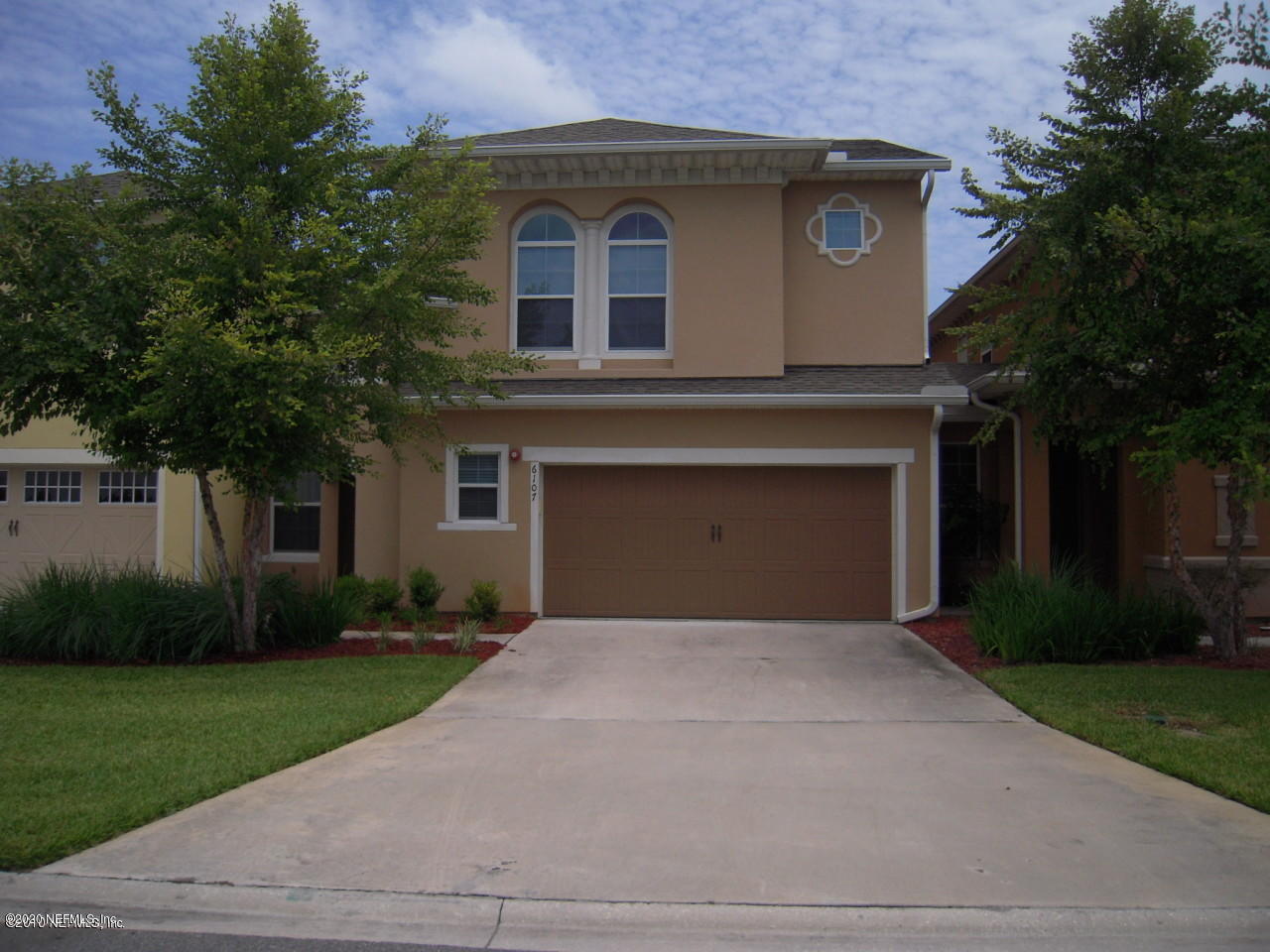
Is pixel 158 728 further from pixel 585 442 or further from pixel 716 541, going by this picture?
pixel 716 541

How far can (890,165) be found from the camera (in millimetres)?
14922

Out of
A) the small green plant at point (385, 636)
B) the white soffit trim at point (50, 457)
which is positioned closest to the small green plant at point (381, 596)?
the small green plant at point (385, 636)

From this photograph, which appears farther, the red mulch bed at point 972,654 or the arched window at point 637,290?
the arched window at point 637,290

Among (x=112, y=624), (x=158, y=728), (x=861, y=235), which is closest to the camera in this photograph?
(x=158, y=728)

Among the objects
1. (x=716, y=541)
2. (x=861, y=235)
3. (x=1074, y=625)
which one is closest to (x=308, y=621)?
(x=716, y=541)

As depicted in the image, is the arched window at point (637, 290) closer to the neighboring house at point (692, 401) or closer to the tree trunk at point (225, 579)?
the neighboring house at point (692, 401)

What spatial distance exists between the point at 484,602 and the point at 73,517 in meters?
7.67

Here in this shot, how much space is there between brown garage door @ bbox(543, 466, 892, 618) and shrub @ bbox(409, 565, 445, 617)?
155 cm

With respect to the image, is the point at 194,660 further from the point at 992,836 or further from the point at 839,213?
the point at 839,213

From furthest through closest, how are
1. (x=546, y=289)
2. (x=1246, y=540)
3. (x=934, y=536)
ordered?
(x=546, y=289) → (x=934, y=536) → (x=1246, y=540)

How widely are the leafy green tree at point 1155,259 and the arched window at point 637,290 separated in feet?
16.0

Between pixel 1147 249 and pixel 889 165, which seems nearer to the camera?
pixel 1147 249

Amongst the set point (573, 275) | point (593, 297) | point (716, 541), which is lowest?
point (716, 541)

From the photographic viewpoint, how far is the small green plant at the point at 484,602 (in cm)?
1373
